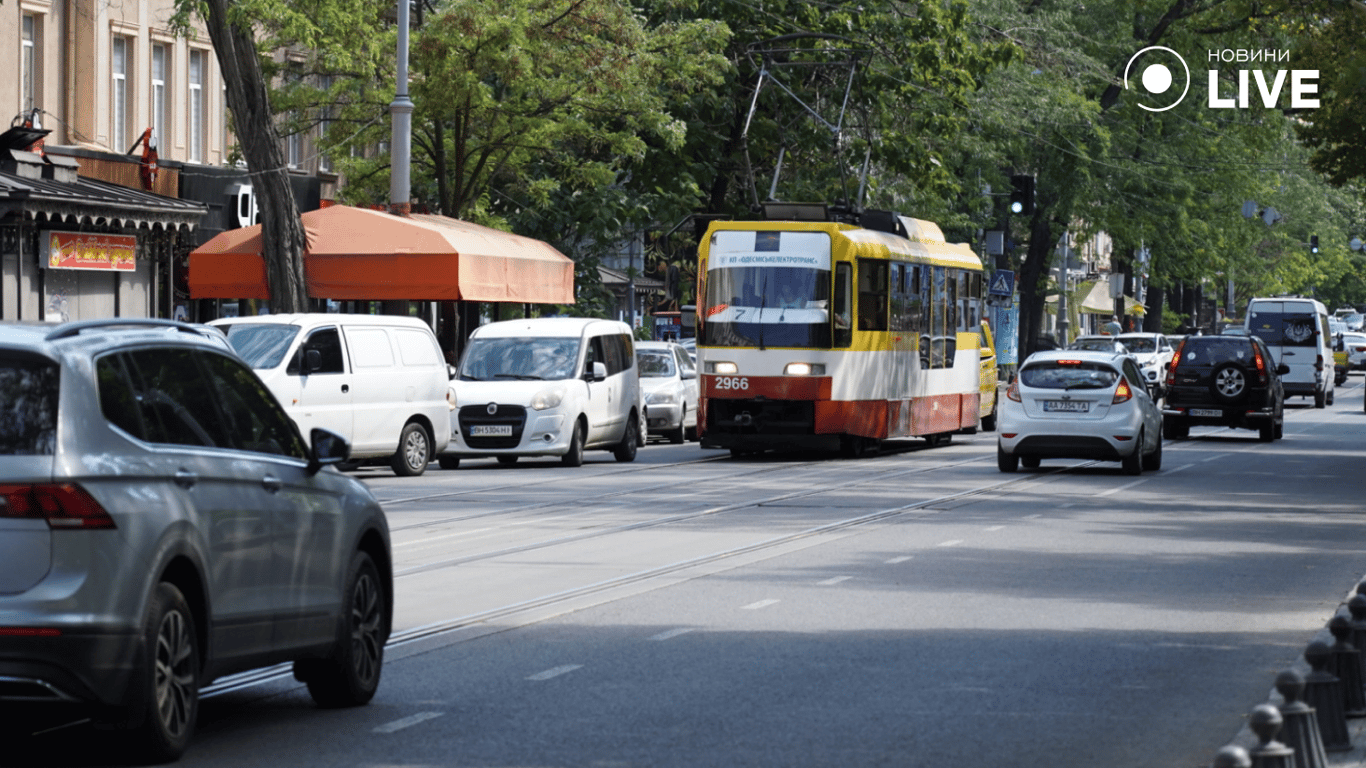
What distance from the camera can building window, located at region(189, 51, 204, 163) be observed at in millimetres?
38344

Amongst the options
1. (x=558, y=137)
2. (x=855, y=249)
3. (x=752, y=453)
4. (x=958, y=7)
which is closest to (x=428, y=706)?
(x=855, y=249)

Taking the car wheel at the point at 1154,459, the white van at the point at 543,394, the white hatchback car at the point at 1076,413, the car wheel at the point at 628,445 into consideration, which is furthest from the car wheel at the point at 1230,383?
the car wheel at the point at 628,445

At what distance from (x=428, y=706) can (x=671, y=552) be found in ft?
22.4

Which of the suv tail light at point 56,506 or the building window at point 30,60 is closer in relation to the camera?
the suv tail light at point 56,506

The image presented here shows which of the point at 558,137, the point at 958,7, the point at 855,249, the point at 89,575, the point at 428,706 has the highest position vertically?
the point at 958,7

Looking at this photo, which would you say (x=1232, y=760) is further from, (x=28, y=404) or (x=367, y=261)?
(x=367, y=261)

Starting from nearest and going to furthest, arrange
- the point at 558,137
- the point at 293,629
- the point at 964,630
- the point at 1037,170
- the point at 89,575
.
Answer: the point at 89,575
the point at 293,629
the point at 964,630
the point at 558,137
the point at 1037,170

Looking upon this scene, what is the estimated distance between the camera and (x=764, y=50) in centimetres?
3966

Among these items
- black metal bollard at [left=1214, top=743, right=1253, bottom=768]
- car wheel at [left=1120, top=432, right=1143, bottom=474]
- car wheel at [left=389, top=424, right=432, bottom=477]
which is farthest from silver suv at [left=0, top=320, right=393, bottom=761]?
car wheel at [left=1120, top=432, right=1143, bottom=474]

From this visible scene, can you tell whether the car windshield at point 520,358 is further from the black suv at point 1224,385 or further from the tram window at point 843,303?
the black suv at point 1224,385

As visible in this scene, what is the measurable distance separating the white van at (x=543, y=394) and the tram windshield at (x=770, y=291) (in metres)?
1.47

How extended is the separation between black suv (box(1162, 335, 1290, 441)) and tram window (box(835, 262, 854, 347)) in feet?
33.0

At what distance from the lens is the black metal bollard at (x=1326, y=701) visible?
7.67 meters

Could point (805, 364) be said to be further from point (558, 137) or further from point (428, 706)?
point (428, 706)
